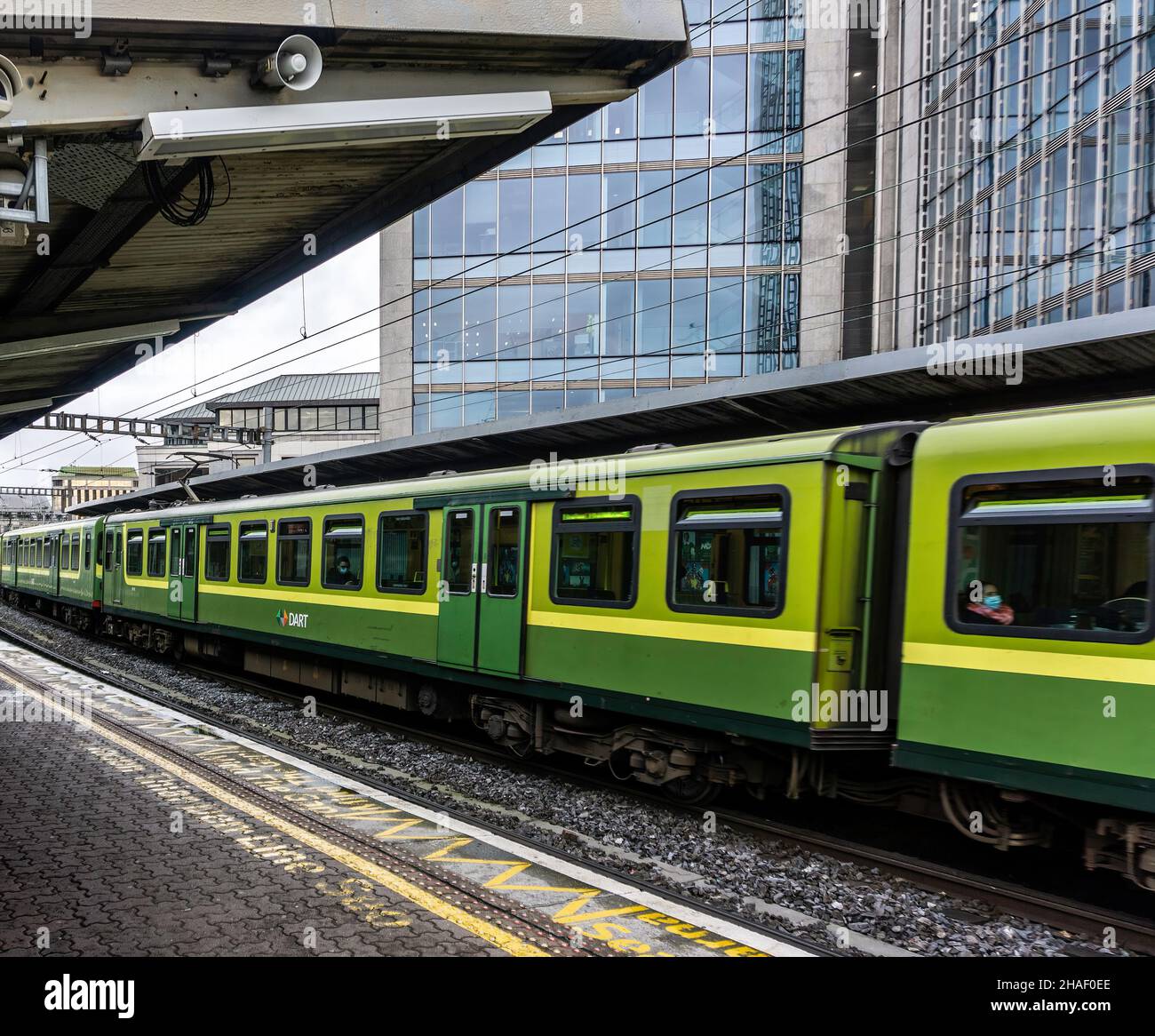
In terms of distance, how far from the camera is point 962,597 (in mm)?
6102

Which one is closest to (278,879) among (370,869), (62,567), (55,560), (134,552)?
(370,869)

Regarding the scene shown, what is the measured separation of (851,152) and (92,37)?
109 ft

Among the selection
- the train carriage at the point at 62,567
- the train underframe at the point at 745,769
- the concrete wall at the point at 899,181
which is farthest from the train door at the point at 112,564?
the concrete wall at the point at 899,181

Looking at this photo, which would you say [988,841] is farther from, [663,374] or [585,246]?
[585,246]

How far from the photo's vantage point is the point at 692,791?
8.32 metres

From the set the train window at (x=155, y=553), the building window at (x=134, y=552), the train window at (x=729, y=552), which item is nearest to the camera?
the train window at (x=729, y=552)

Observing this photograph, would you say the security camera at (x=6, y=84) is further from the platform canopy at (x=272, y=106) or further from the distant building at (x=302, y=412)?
the distant building at (x=302, y=412)

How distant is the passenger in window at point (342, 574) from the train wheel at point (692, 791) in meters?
5.30

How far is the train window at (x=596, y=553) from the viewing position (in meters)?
8.18

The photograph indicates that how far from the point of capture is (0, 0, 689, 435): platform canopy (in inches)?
207

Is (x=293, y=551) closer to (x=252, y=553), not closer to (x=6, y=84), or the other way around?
(x=252, y=553)

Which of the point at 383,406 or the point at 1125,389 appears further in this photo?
the point at 383,406

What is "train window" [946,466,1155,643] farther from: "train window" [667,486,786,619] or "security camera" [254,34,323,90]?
"security camera" [254,34,323,90]

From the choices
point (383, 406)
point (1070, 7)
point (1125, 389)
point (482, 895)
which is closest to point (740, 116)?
point (1070, 7)
